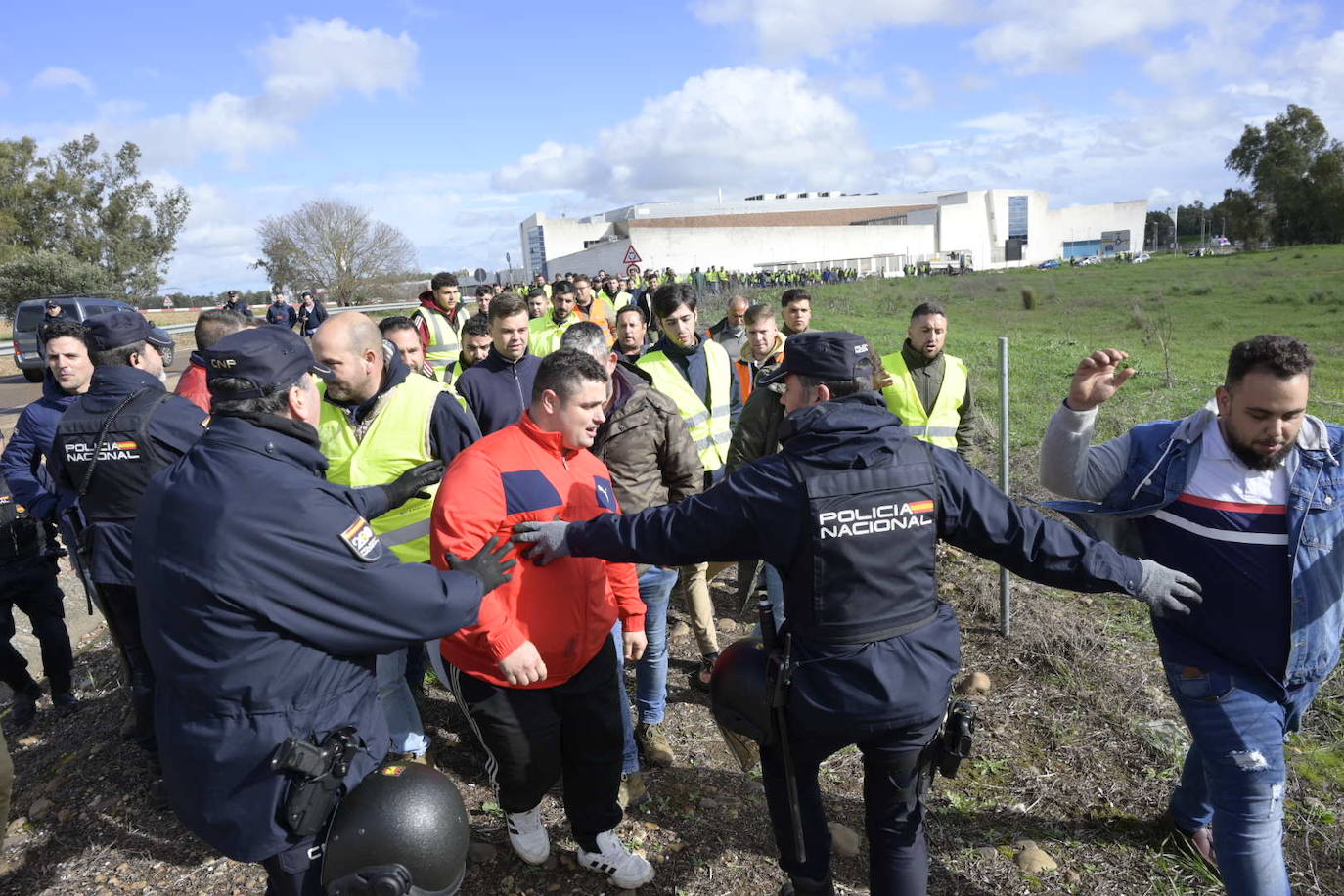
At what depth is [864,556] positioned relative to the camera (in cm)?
234

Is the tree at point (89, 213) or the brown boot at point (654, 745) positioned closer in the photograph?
the brown boot at point (654, 745)

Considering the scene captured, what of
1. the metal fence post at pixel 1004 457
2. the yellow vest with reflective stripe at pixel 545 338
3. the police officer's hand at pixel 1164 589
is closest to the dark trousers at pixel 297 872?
the police officer's hand at pixel 1164 589

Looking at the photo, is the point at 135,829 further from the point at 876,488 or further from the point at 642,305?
the point at 642,305

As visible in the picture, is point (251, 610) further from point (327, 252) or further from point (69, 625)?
point (327, 252)

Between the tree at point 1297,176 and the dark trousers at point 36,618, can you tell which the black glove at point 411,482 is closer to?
the dark trousers at point 36,618

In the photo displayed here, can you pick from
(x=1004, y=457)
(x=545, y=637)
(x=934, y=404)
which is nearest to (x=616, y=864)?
(x=545, y=637)

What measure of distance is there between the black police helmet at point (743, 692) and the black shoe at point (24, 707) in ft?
13.7

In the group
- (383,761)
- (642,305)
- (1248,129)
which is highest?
(1248,129)

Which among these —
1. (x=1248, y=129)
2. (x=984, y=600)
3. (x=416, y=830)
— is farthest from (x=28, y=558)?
(x=1248, y=129)

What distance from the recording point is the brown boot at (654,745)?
12.8 feet

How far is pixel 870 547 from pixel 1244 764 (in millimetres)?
1358

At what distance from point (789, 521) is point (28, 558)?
4.34 metres

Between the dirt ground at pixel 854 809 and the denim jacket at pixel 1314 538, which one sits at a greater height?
the denim jacket at pixel 1314 538

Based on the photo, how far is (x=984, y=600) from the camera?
5.05m
